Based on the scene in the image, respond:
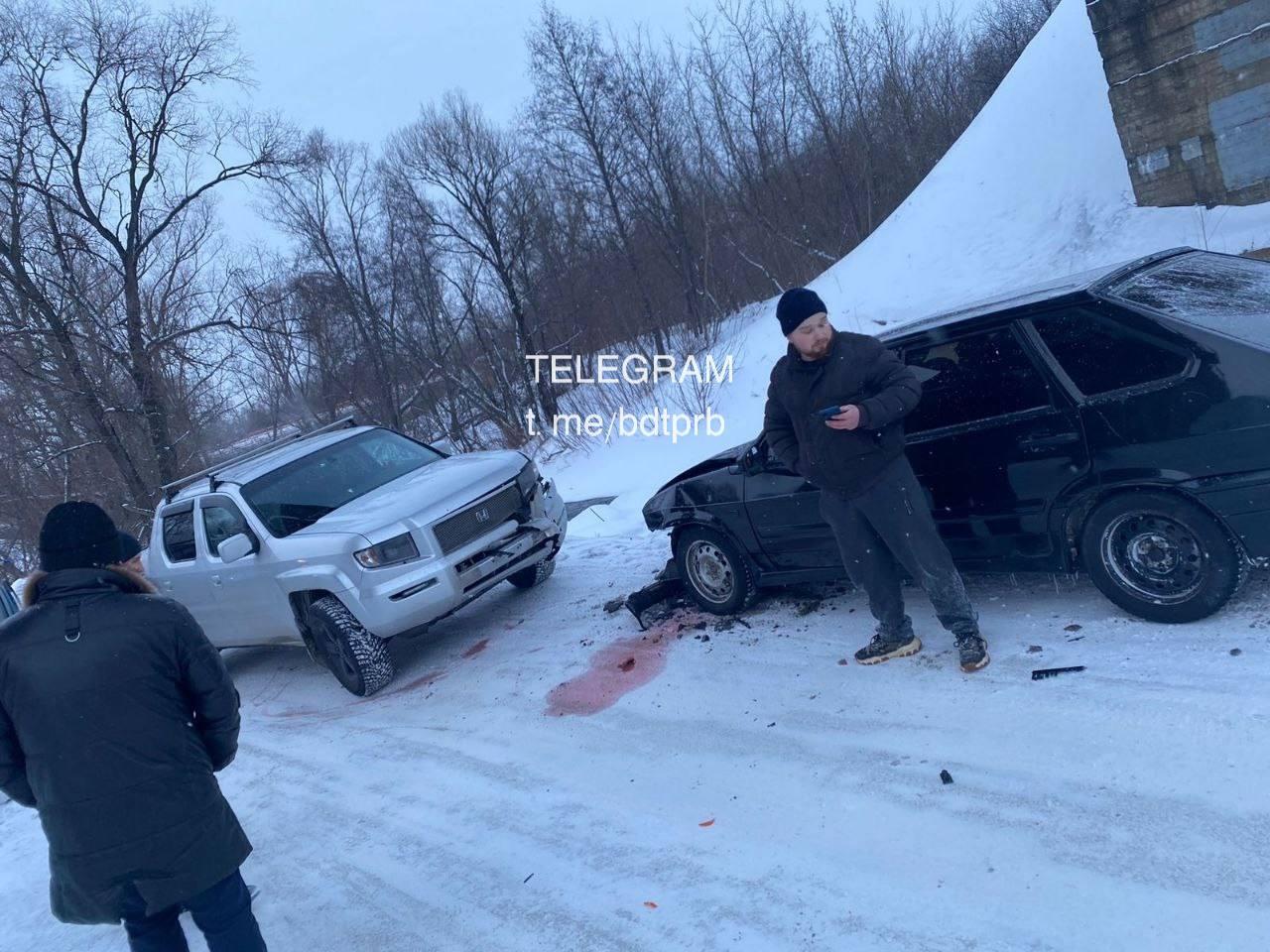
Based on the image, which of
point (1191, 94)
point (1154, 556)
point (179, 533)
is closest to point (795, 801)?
point (1154, 556)

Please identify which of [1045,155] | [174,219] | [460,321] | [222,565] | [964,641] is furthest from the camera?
[460,321]

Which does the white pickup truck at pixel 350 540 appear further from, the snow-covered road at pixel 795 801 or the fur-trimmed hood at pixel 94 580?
the fur-trimmed hood at pixel 94 580

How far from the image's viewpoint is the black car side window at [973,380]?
481 centimetres

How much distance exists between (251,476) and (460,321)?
1993 cm

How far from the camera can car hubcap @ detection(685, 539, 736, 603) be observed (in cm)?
644

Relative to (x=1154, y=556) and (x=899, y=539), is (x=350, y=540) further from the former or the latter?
(x=1154, y=556)

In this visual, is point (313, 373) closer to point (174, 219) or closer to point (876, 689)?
point (174, 219)

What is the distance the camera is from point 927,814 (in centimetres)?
365

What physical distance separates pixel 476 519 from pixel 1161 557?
15.4ft

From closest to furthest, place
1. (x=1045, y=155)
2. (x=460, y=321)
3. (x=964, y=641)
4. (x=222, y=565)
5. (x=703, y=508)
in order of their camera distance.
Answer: (x=964, y=641) < (x=703, y=508) < (x=222, y=565) < (x=1045, y=155) < (x=460, y=321)

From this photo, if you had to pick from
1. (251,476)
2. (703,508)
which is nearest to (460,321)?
(251,476)

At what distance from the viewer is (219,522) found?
7.89 meters

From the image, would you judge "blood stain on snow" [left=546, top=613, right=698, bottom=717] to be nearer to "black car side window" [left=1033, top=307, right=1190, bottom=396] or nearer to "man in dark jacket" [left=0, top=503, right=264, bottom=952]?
"man in dark jacket" [left=0, top=503, right=264, bottom=952]

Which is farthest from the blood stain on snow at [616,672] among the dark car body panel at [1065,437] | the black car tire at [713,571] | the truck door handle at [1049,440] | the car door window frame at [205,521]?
the car door window frame at [205,521]
